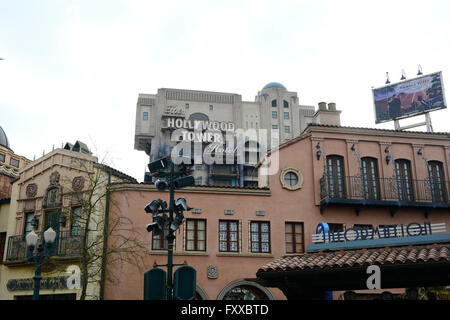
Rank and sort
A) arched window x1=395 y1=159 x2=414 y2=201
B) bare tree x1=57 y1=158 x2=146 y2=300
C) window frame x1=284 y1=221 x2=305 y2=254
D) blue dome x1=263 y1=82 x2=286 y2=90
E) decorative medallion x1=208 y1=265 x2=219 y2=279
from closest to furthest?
bare tree x1=57 y1=158 x2=146 y2=300 < decorative medallion x1=208 y1=265 x2=219 y2=279 < window frame x1=284 y1=221 x2=305 y2=254 < arched window x1=395 y1=159 x2=414 y2=201 < blue dome x1=263 y1=82 x2=286 y2=90

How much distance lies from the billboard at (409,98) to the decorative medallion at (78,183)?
64.4 feet

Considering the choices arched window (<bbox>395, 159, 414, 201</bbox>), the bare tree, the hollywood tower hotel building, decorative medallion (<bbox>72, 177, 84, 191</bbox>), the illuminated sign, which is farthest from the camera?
the hollywood tower hotel building

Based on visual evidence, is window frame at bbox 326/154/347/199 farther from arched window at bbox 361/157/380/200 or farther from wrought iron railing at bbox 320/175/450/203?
arched window at bbox 361/157/380/200

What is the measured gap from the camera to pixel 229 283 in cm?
2383

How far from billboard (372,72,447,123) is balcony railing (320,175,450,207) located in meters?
A: 6.42

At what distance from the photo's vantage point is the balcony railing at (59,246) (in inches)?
939

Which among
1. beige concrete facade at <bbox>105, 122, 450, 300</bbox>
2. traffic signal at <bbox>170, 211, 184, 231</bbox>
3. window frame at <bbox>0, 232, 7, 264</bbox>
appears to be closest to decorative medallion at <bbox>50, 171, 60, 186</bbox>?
beige concrete facade at <bbox>105, 122, 450, 300</bbox>

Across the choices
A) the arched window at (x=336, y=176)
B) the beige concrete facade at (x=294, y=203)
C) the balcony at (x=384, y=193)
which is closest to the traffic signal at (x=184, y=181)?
the beige concrete facade at (x=294, y=203)

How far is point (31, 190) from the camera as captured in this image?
27641 mm

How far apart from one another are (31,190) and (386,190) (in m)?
19.5

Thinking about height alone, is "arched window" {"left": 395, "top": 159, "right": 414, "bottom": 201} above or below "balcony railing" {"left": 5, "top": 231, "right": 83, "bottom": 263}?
above

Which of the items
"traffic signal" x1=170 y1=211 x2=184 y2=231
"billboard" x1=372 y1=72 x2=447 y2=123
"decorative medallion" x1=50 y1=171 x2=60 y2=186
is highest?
"billboard" x1=372 y1=72 x2=447 y2=123

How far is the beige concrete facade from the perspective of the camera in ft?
78.5
